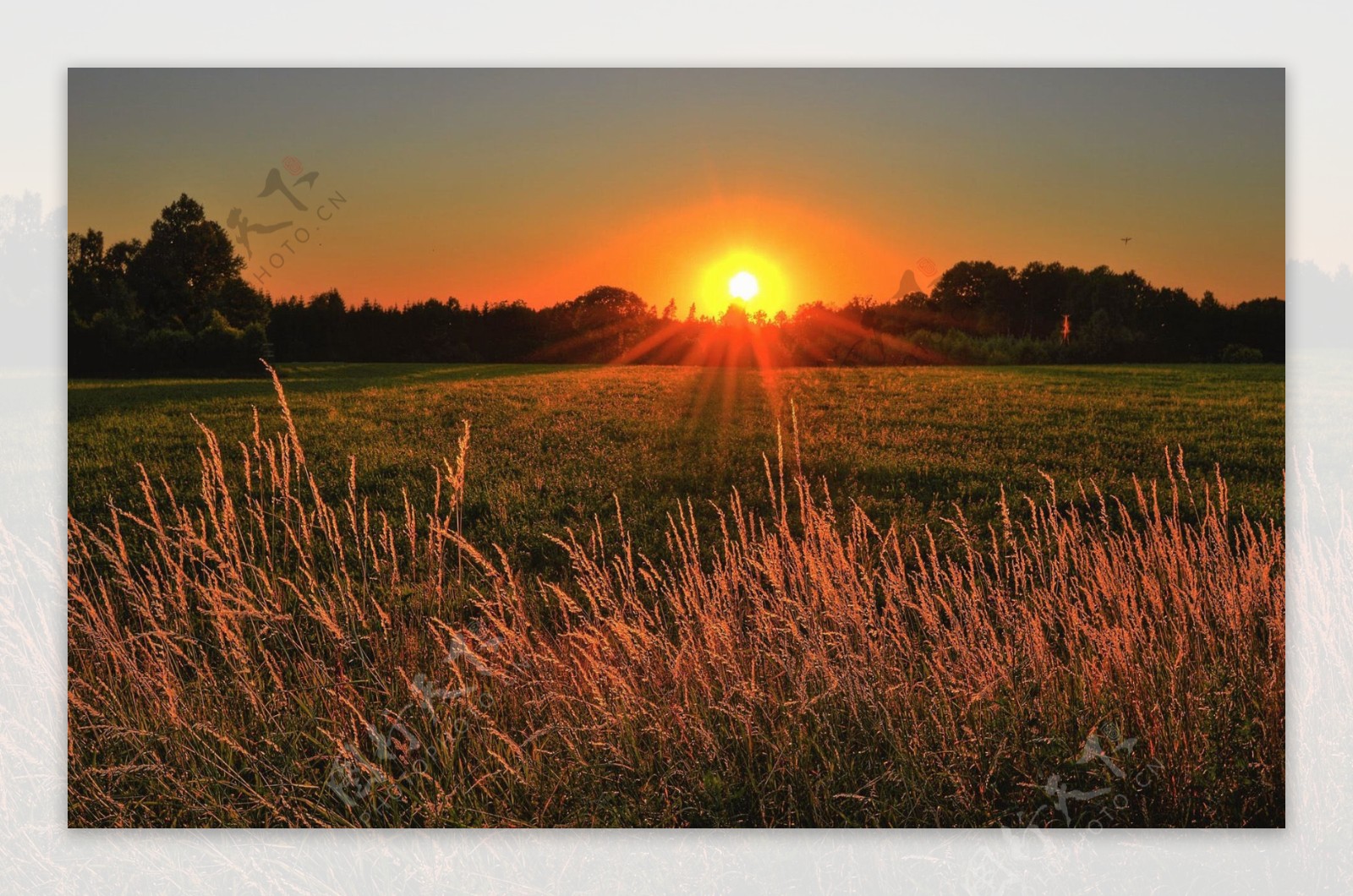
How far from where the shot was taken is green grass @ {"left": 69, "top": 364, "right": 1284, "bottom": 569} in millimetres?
3236

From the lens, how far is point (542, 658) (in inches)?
116

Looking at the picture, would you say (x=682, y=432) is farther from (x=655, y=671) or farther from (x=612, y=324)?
(x=655, y=671)

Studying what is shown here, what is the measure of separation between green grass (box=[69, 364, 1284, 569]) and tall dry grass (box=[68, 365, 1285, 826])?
0.34ft

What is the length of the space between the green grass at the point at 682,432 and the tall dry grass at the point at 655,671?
10 centimetres

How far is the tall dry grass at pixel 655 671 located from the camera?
291cm

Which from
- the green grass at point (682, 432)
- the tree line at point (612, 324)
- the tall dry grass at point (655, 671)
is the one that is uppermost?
the tree line at point (612, 324)

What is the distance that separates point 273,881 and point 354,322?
6.13 ft

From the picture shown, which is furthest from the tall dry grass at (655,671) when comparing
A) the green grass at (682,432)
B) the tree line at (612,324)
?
the tree line at (612,324)

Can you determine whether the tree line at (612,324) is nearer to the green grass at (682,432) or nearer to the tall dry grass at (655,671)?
the green grass at (682,432)

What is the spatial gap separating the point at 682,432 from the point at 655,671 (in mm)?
830

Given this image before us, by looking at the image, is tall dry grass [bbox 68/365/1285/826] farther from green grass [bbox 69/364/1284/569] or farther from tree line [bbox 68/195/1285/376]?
tree line [bbox 68/195/1285/376]

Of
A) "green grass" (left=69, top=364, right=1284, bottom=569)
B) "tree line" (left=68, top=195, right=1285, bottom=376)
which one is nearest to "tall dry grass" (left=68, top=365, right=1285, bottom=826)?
"green grass" (left=69, top=364, right=1284, bottom=569)

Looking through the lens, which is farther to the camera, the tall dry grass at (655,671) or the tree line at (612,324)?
the tree line at (612,324)

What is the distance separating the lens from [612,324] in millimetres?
3436
